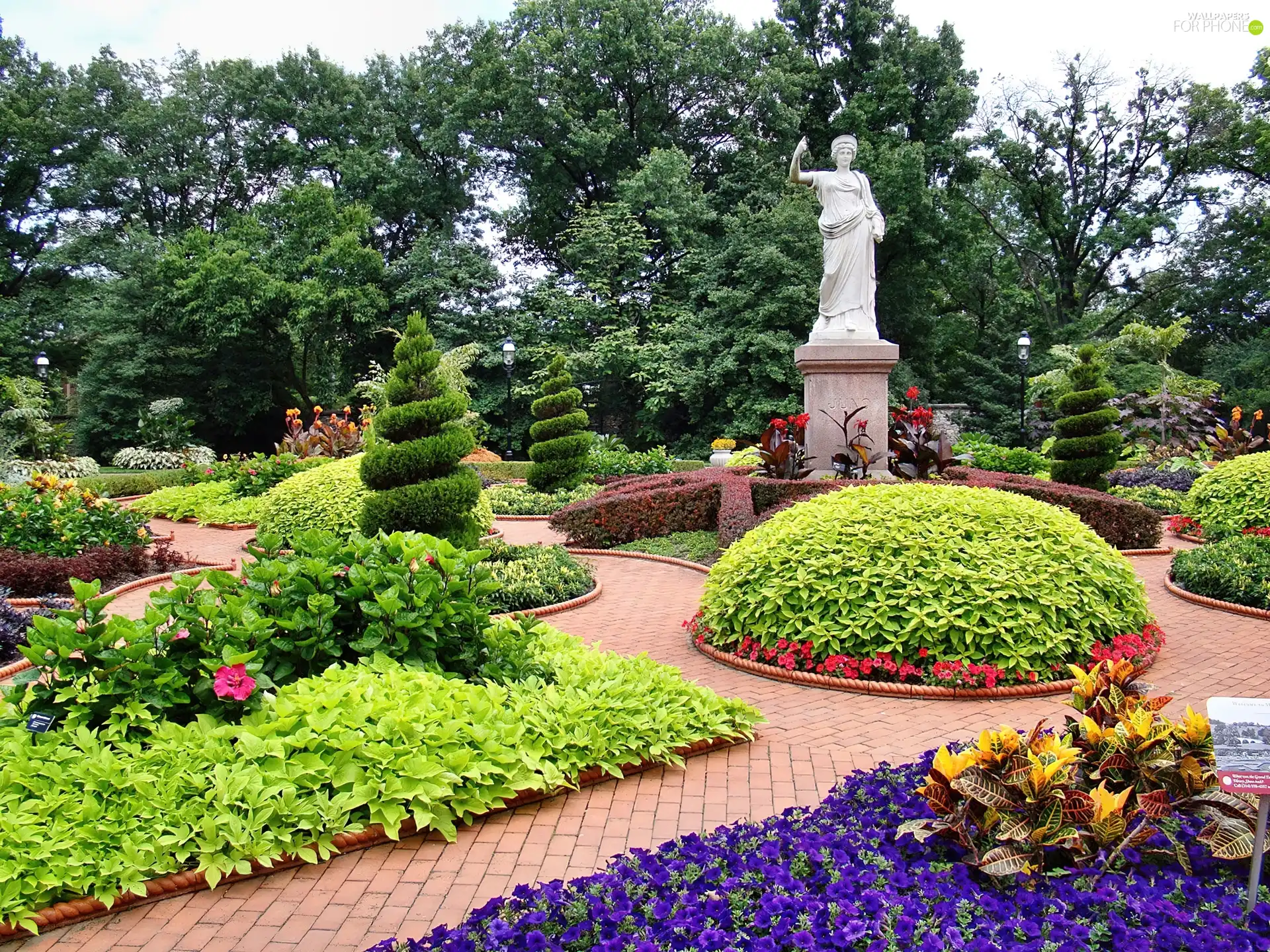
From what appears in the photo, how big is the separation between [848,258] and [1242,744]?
33.6 ft

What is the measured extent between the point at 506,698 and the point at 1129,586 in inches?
164

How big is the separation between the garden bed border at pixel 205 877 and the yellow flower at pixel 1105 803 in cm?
191

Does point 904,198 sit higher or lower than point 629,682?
higher

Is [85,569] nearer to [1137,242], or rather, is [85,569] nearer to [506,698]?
[506,698]

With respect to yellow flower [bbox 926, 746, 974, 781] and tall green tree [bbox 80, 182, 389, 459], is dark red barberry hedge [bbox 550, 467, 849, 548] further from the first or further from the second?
tall green tree [bbox 80, 182, 389, 459]

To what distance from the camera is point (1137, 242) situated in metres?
28.2

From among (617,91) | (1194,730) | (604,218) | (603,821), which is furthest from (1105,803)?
(617,91)

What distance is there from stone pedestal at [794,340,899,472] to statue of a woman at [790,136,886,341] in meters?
0.63

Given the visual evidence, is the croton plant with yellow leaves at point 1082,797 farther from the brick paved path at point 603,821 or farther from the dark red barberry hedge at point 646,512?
the dark red barberry hedge at point 646,512

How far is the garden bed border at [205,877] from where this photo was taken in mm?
2912

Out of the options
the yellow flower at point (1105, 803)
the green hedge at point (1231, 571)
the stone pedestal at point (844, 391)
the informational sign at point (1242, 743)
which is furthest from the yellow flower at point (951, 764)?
the stone pedestal at point (844, 391)

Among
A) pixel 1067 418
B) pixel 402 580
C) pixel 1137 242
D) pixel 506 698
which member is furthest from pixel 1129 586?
pixel 1137 242

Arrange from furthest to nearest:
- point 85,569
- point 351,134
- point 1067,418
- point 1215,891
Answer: point 351,134
point 1067,418
point 85,569
point 1215,891

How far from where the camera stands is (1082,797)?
287 centimetres
